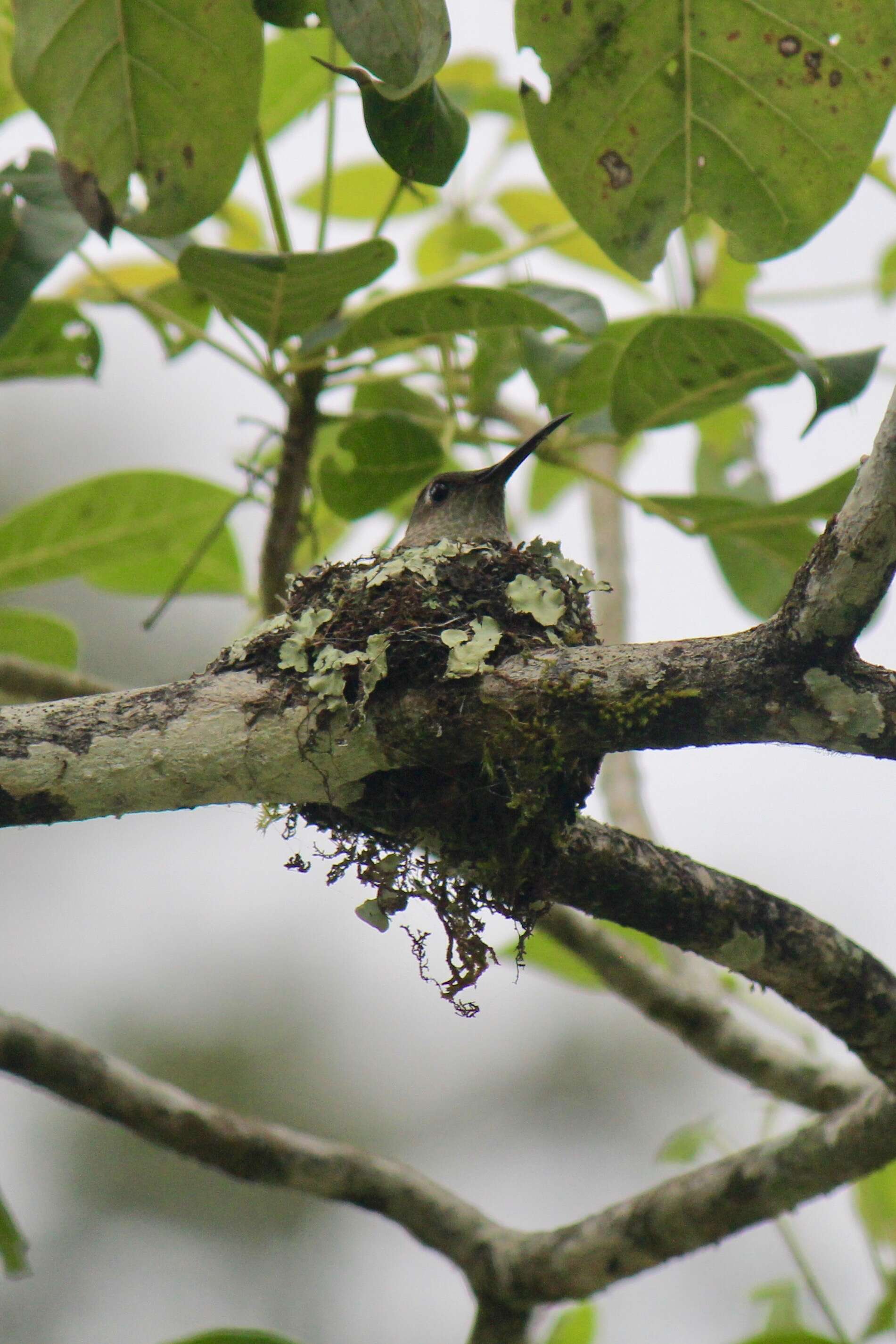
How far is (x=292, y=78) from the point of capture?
123 inches

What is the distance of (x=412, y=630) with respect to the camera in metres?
2.08

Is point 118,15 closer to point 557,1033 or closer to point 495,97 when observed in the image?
point 495,97

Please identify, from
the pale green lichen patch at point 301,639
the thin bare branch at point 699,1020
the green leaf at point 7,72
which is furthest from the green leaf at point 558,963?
the green leaf at point 7,72

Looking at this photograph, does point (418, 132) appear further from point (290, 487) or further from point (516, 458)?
point (516, 458)

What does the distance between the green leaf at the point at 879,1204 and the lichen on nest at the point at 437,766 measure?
171cm

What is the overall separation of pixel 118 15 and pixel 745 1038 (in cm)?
238

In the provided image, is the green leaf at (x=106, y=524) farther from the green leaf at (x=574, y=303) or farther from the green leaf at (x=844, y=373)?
the green leaf at (x=844, y=373)

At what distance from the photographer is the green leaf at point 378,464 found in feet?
9.68

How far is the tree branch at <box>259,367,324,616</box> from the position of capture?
2.78m

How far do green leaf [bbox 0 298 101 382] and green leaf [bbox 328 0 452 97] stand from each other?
61.2 inches

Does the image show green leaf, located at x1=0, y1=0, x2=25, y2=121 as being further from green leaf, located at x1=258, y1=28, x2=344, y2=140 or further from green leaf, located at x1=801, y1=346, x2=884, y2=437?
green leaf, located at x1=801, y1=346, x2=884, y2=437

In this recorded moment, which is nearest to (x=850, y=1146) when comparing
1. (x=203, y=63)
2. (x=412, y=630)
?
(x=412, y=630)

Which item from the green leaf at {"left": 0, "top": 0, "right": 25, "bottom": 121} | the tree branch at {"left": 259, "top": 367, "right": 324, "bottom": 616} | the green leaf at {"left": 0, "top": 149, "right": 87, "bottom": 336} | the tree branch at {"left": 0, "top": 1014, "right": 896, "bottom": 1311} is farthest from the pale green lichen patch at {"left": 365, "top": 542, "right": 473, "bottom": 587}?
the green leaf at {"left": 0, "top": 0, "right": 25, "bottom": 121}

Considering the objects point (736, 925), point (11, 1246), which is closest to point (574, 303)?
point (736, 925)
